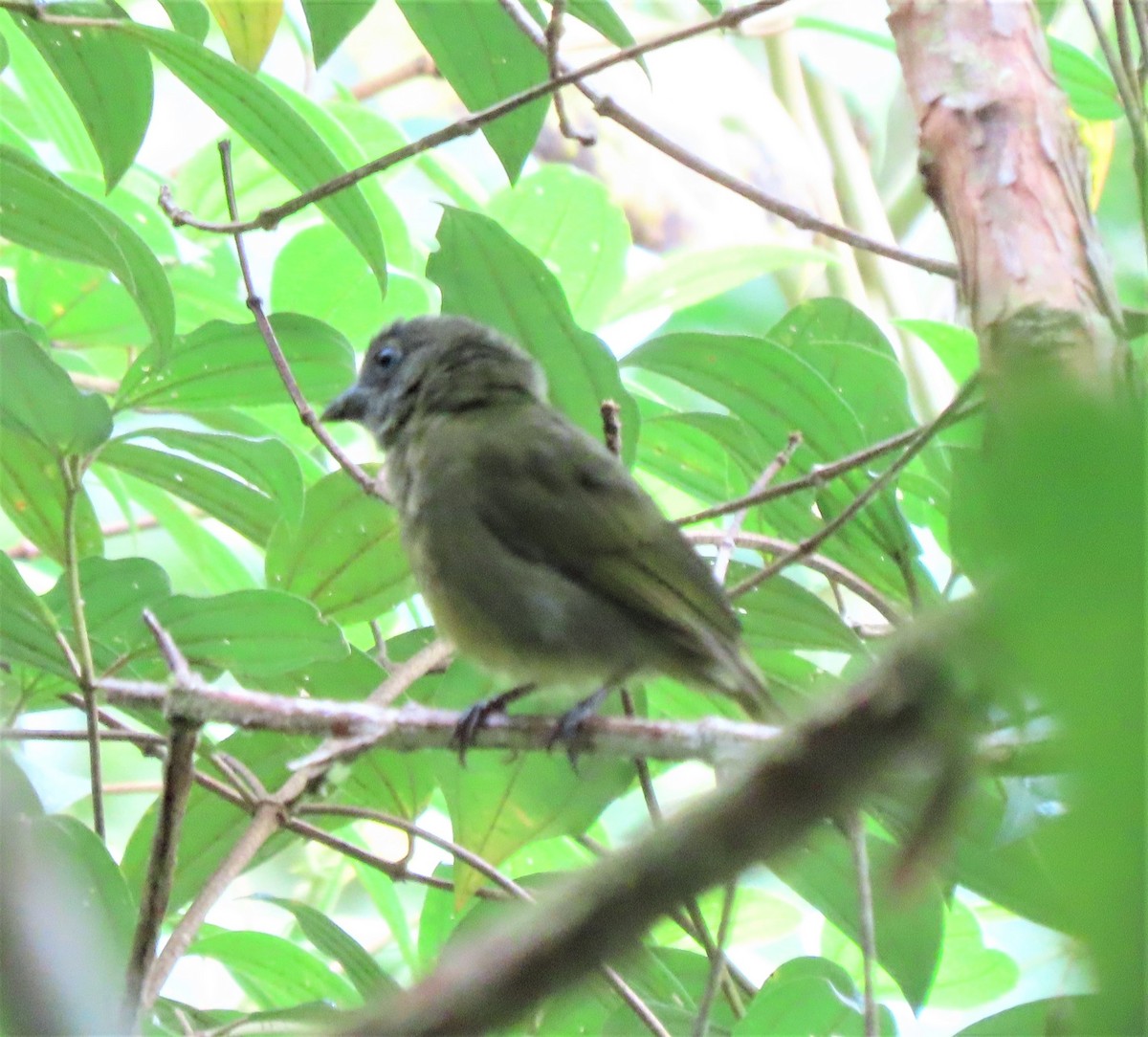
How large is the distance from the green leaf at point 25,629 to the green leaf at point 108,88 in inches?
29.2

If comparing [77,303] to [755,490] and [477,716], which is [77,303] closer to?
[477,716]

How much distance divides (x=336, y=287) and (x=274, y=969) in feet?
5.08

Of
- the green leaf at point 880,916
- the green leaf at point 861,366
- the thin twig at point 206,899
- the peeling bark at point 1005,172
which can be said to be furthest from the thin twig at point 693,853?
the green leaf at point 861,366

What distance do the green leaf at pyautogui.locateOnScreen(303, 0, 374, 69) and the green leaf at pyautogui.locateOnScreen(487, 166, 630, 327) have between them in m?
0.91

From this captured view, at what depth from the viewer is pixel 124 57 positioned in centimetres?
243

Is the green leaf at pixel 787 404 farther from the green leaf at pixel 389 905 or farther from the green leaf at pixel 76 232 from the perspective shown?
the green leaf at pixel 389 905

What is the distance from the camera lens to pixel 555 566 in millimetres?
2768

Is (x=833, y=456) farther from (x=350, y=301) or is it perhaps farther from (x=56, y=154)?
(x=56, y=154)

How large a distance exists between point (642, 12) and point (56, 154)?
12.2ft

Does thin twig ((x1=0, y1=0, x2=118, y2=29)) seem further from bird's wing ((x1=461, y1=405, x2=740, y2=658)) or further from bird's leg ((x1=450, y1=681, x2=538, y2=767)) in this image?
bird's leg ((x1=450, y1=681, x2=538, y2=767))

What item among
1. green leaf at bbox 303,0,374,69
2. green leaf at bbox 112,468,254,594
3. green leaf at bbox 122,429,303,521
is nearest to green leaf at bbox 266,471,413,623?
green leaf at bbox 122,429,303,521

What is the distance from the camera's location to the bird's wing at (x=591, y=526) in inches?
99.7

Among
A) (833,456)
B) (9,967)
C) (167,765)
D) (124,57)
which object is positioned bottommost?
(9,967)

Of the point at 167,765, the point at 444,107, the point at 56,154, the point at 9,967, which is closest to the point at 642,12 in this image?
the point at 444,107
